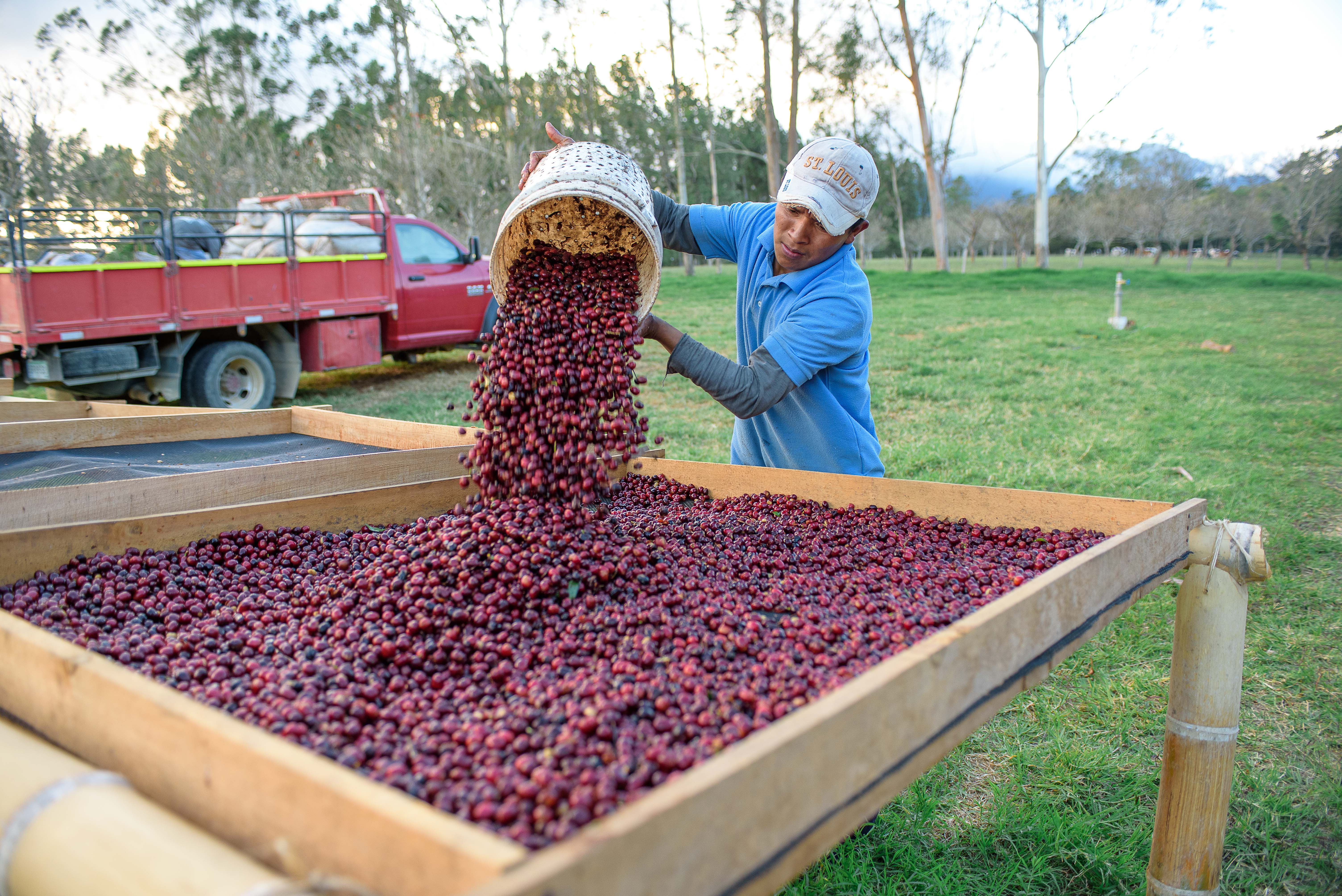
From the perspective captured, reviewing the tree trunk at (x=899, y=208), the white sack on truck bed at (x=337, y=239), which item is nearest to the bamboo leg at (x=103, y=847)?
the white sack on truck bed at (x=337, y=239)

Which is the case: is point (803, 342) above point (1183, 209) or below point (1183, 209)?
below

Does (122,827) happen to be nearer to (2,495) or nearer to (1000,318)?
(2,495)

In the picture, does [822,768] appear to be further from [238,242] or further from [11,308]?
[238,242]

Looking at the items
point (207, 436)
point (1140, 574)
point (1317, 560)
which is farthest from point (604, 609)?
point (1317, 560)

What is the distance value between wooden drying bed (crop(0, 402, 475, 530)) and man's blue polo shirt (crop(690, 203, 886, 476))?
4.32 ft

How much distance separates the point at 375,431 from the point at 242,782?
292cm

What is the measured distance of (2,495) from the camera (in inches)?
93.9

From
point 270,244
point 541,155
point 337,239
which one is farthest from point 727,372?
point 337,239

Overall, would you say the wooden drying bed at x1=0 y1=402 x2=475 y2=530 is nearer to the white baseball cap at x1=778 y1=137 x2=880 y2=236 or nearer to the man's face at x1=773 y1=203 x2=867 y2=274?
the man's face at x1=773 y1=203 x2=867 y2=274

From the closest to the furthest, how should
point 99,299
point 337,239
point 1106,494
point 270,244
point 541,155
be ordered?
point 541,155, point 1106,494, point 99,299, point 270,244, point 337,239

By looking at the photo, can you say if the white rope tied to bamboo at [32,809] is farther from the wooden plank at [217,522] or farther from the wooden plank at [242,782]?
the wooden plank at [217,522]

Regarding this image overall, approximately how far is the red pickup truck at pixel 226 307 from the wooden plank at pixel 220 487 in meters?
5.29

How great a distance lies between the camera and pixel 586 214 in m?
2.77

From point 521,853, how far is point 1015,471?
→ 21.0 feet
